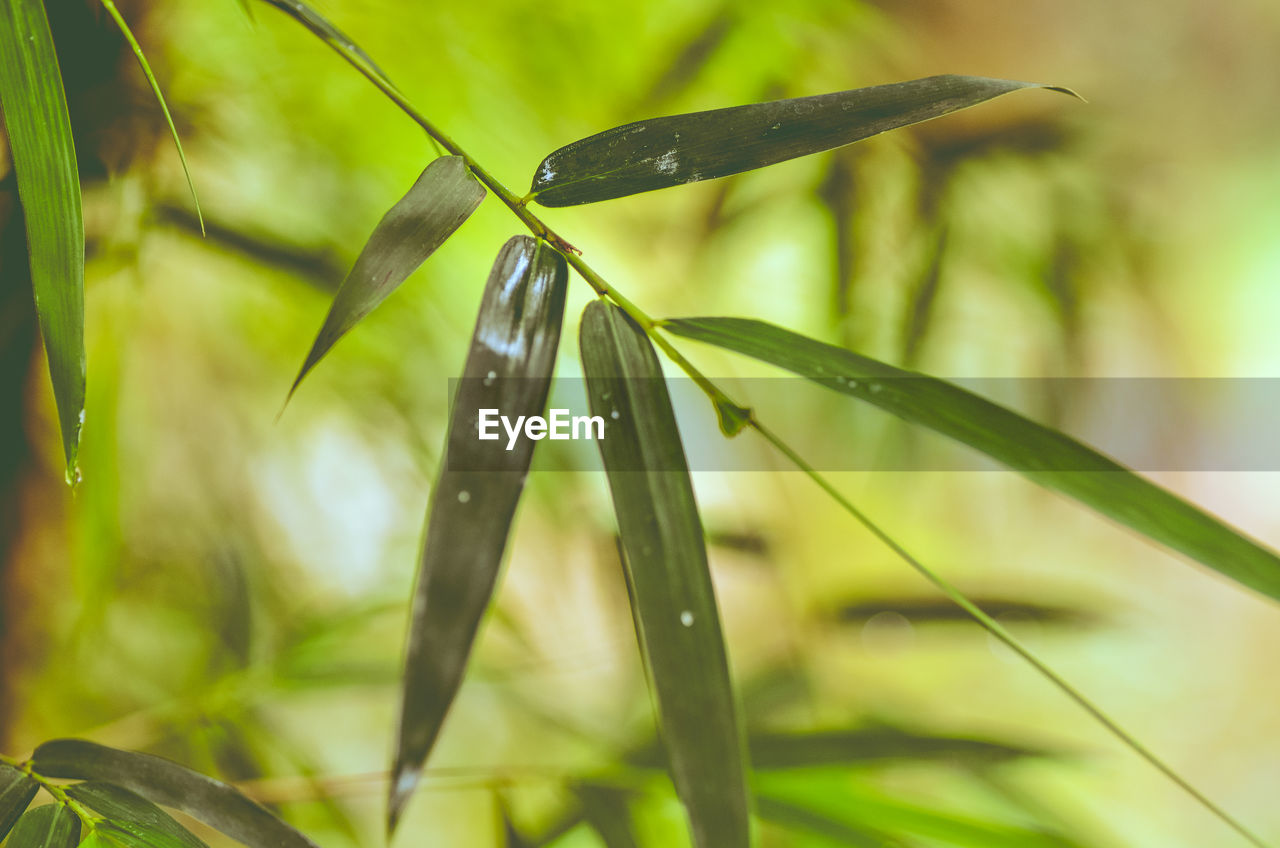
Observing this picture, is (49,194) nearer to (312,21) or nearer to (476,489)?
(312,21)

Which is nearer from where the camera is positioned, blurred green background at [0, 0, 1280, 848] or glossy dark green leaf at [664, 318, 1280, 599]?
glossy dark green leaf at [664, 318, 1280, 599]

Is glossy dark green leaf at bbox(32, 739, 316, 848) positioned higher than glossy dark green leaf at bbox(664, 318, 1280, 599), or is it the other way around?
glossy dark green leaf at bbox(664, 318, 1280, 599)

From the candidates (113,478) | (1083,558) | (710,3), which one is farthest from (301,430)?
(1083,558)

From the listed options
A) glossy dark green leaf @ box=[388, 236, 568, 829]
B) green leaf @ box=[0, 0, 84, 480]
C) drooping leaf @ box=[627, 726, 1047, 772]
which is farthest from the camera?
drooping leaf @ box=[627, 726, 1047, 772]

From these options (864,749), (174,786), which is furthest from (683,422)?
(174,786)

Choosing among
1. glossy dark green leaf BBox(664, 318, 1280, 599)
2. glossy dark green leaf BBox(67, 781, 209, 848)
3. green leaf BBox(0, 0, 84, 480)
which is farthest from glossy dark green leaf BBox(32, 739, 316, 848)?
glossy dark green leaf BBox(664, 318, 1280, 599)

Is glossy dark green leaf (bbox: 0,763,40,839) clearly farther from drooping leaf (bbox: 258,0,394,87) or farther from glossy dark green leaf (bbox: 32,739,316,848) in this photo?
drooping leaf (bbox: 258,0,394,87)
